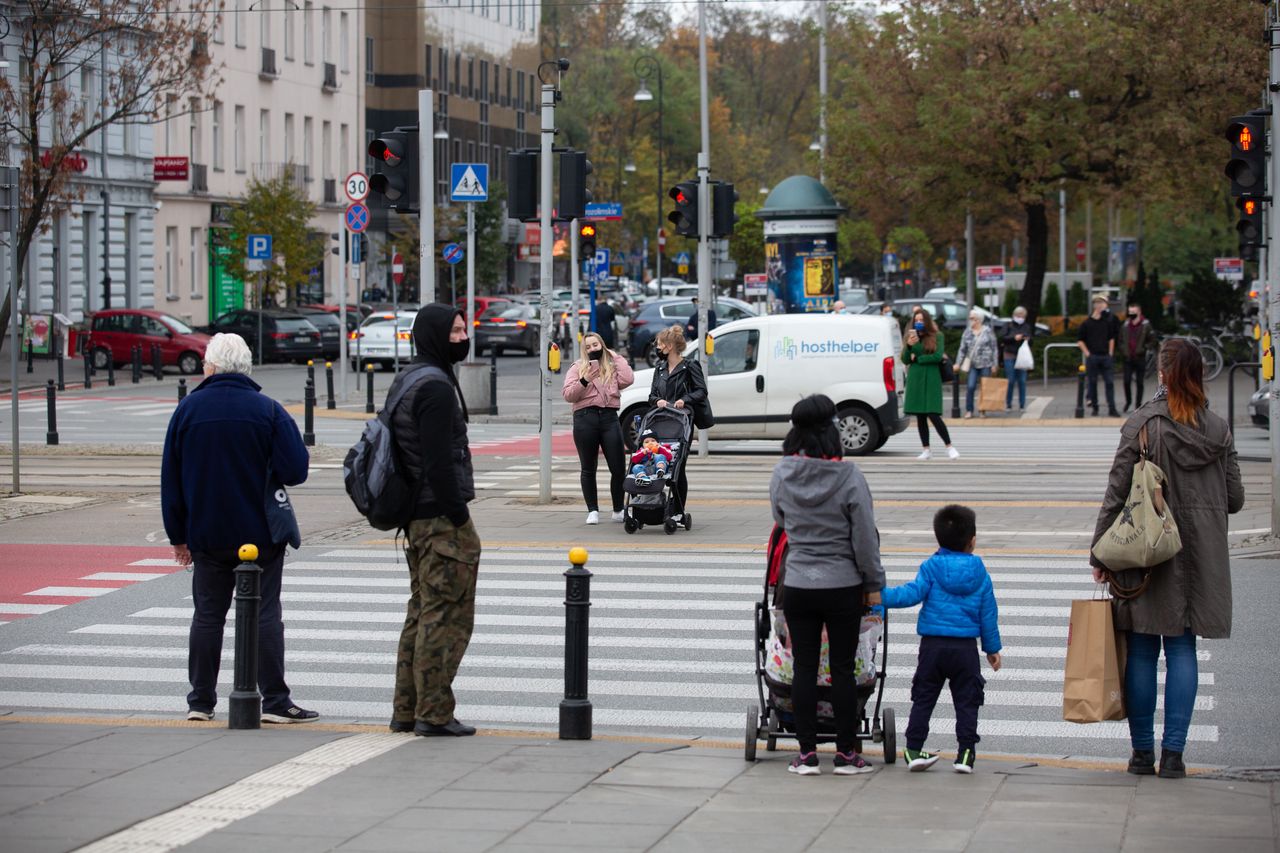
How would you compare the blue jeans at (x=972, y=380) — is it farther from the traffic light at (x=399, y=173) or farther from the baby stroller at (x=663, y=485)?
the traffic light at (x=399, y=173)

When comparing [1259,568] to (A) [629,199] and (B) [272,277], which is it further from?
(A) [629,199]

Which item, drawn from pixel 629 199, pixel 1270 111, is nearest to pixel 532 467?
pixel 1270 111

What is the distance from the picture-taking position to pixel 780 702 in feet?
25.3

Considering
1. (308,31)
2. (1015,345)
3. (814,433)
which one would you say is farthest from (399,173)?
(308,31)

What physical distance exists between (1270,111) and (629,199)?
76.2 m

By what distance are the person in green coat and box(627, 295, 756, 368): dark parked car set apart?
2375 cm

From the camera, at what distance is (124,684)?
986cm

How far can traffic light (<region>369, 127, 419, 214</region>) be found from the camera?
16734 mm

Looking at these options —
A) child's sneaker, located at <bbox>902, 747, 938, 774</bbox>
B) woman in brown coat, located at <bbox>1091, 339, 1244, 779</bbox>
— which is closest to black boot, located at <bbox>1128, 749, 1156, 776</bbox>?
woman in brown coat, located at <bbox>1091, 339, 1244, 779</bbox>

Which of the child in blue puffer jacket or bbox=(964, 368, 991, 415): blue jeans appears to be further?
bbox=(964, 368, 991, 415): blue jeans

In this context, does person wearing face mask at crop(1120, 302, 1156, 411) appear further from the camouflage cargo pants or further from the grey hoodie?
the grey hoodie

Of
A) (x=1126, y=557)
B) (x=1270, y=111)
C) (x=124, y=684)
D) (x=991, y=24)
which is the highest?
(x=991, y=24)

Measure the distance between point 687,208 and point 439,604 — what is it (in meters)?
15.0

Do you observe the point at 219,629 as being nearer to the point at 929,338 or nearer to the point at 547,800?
the point at 547,800
